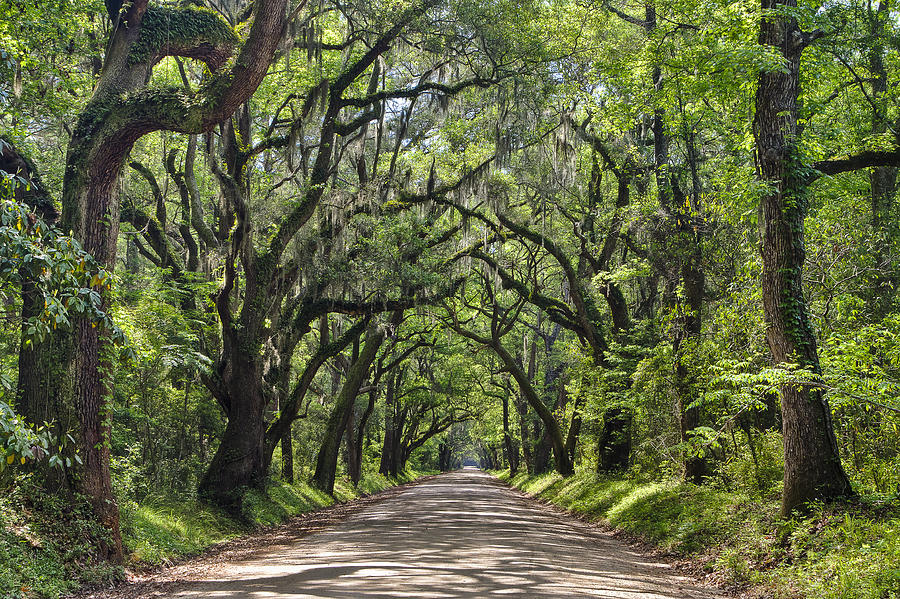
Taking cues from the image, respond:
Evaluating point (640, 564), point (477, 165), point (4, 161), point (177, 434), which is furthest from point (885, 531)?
point (177, 434)

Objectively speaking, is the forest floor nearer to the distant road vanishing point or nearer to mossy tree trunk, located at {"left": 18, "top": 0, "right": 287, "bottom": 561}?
the distant road vanishing point

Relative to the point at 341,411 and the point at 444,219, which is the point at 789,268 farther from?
the point at 444,219

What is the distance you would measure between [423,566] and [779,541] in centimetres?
419

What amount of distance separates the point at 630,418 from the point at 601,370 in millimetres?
1630

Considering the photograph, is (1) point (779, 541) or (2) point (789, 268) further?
(2) point (789, 268)

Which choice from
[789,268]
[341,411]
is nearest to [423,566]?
[789,268]

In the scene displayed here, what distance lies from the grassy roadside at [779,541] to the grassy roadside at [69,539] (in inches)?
280

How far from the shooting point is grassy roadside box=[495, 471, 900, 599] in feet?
20.5

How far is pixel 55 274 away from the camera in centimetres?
481

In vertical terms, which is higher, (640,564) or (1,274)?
(1,274)

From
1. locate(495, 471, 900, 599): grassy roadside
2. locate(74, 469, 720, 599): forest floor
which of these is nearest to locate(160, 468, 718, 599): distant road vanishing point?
locate(74, 469, 720, 599): forest floor

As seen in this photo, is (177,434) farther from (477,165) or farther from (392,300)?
(477,165)

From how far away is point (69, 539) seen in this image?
7461mm

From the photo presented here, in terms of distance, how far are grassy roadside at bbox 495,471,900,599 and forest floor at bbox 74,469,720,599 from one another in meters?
0.54
